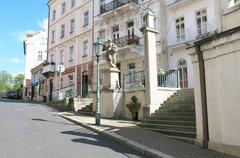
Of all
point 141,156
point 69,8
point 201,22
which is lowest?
point 141,156

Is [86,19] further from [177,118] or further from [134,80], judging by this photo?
[177,118]

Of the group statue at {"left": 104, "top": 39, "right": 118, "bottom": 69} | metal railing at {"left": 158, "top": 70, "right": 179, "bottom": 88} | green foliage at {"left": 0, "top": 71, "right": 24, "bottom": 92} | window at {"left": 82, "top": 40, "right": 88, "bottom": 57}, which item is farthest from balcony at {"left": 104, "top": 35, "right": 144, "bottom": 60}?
green foliage at {"left": 0, "top": 71, "right": 24, "bottom": 92}

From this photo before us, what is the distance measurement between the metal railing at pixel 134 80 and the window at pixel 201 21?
7.09 meters

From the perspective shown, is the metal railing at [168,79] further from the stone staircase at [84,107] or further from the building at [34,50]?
the building at [34,50]

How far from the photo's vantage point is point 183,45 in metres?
20.8

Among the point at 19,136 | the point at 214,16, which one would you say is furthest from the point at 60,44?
the point at 19,136

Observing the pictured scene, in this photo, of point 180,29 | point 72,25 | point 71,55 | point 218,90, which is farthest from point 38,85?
point 218,90

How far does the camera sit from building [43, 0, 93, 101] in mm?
29875

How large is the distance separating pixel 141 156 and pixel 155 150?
415 mm

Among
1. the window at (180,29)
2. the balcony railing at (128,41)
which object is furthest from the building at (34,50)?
the window at (180,29)

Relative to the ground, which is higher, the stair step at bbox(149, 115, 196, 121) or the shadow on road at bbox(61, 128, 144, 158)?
the stair step at bbox(149, 115, 196, 121)

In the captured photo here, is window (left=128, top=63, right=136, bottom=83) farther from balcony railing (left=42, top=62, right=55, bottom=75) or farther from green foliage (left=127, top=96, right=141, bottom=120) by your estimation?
balcony railing (left=42, top=62, right=55, bottom=75)

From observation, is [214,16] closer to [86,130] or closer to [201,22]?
[201,22]

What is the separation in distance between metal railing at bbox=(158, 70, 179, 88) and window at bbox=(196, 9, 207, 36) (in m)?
5.46
